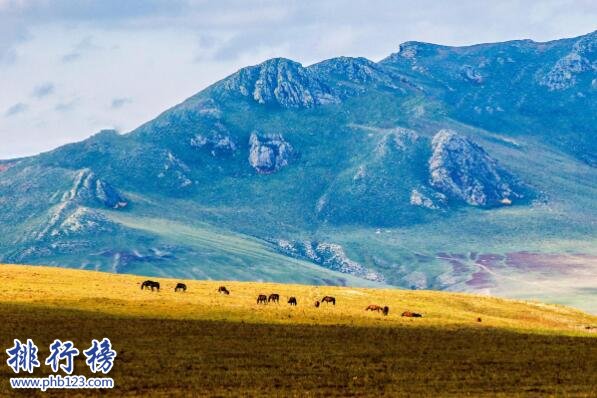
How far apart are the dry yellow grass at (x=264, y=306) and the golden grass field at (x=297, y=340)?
209mm

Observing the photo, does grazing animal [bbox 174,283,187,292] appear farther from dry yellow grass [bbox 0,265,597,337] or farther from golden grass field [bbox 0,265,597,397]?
golden grass field [bbox 0,265,597,397]

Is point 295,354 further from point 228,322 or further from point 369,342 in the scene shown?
point 228,322

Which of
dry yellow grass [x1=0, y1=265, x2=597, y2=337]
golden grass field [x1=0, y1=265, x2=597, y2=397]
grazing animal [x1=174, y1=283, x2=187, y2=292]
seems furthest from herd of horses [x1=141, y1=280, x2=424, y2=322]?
golden grass field [x1=0, y1=265, x2=597, y2=397]

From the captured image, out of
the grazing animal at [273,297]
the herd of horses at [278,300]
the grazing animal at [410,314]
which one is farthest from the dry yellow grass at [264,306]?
the grazing animal at [410,314]

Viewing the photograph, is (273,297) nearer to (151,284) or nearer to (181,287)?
(181,287)

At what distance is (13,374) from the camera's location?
60250mm

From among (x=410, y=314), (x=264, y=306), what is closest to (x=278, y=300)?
(x=264, y=306)

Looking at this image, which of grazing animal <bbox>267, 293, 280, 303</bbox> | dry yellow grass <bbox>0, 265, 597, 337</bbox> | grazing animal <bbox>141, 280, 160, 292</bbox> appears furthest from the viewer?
grazing animal <bbox>141, 280, 160, 292</bbox>

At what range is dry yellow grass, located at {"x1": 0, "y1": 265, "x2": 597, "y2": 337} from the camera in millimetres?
94938

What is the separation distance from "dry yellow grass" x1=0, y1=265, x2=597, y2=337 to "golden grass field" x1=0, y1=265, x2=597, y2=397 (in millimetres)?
209

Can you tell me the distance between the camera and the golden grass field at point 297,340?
6047 cm

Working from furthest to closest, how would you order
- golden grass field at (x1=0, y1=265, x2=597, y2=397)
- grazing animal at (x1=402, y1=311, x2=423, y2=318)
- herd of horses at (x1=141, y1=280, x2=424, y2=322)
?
herd of horses at (x1=141, y1=280, x2=424, y2=322) < grazing animal at (x1=402, y1=311, x2=423, y2=318) < golden grass field at (x1=0, y1=265, x2=597, y2=397)

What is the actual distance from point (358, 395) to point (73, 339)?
2382 centimetres

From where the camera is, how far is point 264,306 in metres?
103
